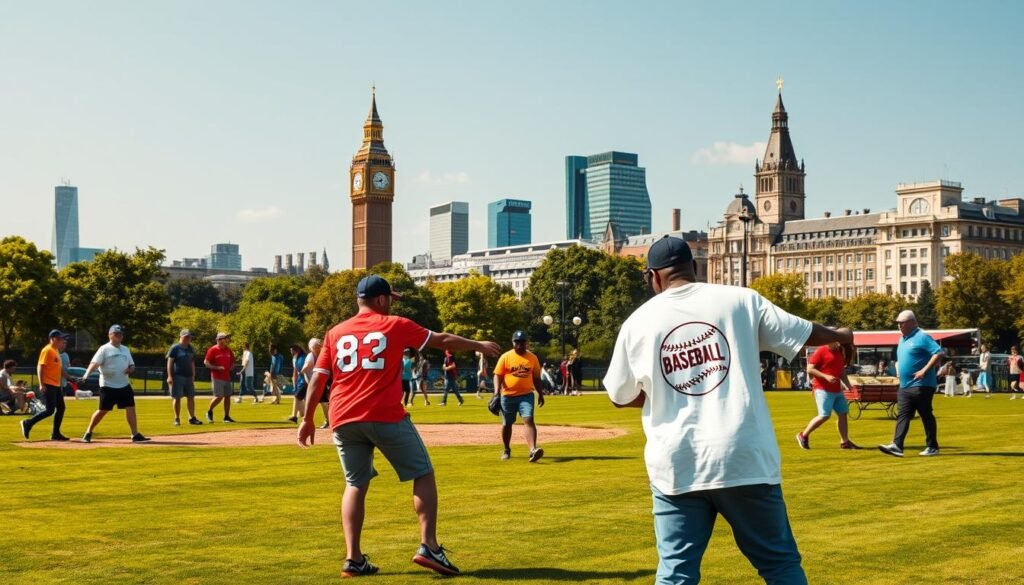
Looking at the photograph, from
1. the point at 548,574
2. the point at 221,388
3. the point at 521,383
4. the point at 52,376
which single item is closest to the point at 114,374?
the point at 52,376

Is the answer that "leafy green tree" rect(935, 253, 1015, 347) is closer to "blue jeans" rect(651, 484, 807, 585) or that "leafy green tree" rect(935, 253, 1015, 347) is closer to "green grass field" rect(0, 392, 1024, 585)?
"green grass field" rect(0, 392, 1024, 585)

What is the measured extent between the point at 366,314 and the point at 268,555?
2.09 meters

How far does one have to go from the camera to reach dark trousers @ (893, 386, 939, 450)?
54.6ft

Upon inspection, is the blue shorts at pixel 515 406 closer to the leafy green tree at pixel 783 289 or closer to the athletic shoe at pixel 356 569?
the athletic shoe at pixel 356 569

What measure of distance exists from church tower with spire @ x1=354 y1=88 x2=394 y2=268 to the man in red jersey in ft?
552

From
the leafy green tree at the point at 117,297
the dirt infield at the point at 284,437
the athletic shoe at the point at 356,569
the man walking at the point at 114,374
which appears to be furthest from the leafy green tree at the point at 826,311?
the athletic shoe at the point at 356,569

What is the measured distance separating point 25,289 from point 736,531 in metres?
73.4

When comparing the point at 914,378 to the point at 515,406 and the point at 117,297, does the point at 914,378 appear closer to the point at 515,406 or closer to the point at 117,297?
the point at 515,406

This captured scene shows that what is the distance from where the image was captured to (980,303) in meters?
103

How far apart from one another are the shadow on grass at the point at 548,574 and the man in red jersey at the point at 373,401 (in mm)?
265

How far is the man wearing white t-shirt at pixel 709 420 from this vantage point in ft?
18.0

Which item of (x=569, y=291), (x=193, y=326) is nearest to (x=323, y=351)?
(x=569, y=291)

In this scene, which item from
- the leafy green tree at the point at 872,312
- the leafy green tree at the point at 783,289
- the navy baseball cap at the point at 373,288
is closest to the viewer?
the navy baseball cap at the point at 373,288

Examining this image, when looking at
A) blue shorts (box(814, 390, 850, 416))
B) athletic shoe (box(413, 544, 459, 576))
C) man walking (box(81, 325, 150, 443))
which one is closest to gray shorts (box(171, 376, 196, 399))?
man walking (box(81, 325, 150, 443))
